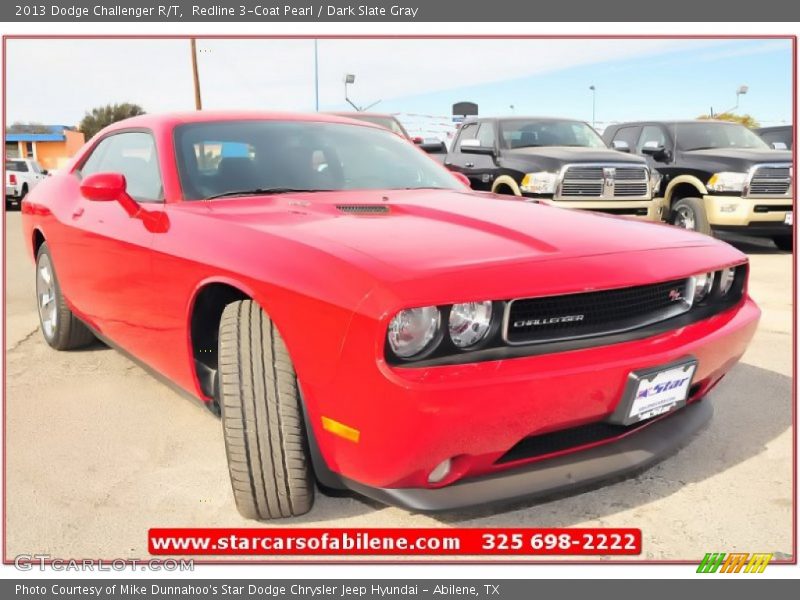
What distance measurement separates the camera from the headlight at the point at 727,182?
28.3ft

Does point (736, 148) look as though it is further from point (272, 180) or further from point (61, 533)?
point (61, 533)

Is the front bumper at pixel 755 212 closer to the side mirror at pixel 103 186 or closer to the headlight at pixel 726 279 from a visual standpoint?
the headlight at pixel 726 279

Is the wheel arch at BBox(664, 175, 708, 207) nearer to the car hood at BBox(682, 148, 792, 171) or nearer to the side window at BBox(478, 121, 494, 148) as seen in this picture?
the car hood at BBox(682, 148, 792, 171)

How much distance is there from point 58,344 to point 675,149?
800 cm

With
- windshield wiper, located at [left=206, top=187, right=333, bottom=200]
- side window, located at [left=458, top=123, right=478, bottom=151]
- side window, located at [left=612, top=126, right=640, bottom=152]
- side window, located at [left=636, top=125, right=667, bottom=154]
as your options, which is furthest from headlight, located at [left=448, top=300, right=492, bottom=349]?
side window, located at [left=612, top=126, right=640, bottom=152]

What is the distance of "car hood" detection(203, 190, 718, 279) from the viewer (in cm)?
212

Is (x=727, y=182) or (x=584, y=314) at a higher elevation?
(x=584, y=314)

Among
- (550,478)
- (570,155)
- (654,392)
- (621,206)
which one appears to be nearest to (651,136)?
(621,206)

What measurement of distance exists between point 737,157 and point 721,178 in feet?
1.02

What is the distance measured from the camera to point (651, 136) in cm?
1025

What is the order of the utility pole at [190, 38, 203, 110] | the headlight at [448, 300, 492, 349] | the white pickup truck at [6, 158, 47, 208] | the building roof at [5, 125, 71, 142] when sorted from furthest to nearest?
the building roof at [5, 125, 71, 142], the utility pole at [190, 38, 203, 110], the white pickup truck at [6, 158, 47, 208], the headlight at [448, 300, 492, 349]

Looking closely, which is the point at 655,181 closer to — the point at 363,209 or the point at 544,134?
the point at 544,134

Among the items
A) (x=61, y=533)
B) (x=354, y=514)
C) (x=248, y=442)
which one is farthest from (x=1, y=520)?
(x=354, y=514)

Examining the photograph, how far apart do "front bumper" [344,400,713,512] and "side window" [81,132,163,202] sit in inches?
70.0
